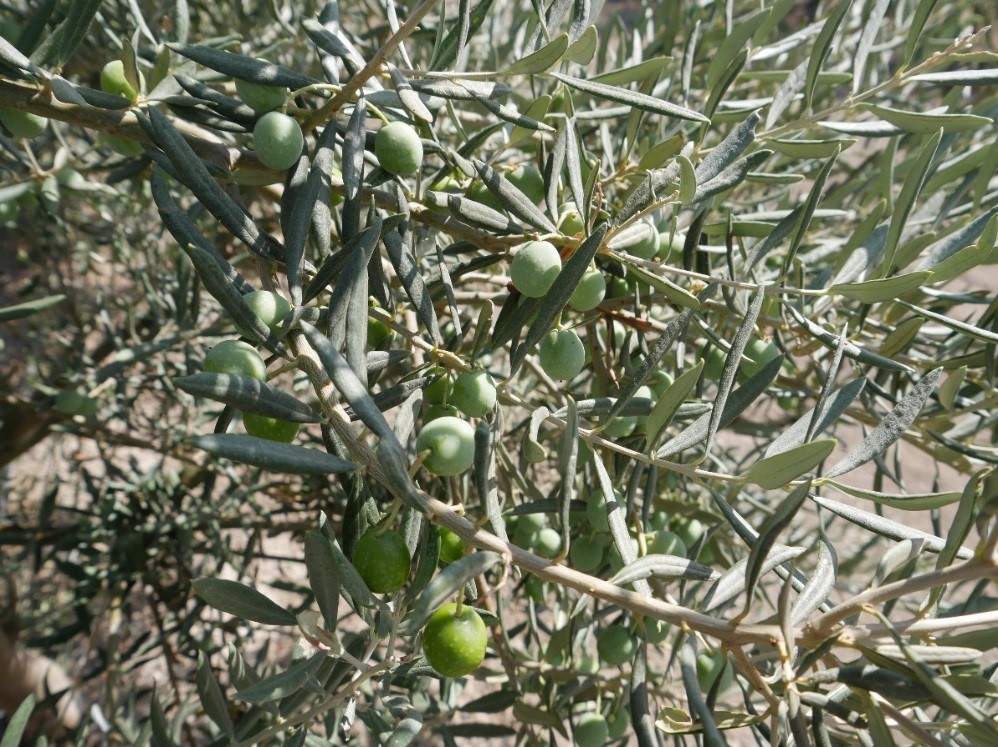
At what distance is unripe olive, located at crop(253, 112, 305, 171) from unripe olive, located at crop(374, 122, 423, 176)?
3.2 inches

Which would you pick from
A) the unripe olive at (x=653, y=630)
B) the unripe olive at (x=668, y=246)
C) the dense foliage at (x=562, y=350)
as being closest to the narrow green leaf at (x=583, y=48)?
the dense foliage at (x=562, y=350)

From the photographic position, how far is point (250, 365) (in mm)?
639

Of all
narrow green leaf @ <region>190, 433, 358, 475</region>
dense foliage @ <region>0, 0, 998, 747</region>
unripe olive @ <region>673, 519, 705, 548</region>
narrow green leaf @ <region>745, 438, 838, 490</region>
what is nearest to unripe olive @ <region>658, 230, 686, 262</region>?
dense foliage @ <region>0, 0, 998, 747</region>

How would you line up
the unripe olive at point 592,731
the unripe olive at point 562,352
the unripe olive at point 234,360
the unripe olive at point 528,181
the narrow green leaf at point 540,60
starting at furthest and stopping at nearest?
the unripe olive at point 592,731, the unripe olive at point 528,181, the unripe olive at point 562,352, the narrow green leaf at point 540,60, the unripe olive at point 234,360

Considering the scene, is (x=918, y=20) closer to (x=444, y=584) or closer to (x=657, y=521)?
(x=657, y=521)

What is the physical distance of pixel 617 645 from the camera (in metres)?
1.10

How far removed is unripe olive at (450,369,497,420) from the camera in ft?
2.39

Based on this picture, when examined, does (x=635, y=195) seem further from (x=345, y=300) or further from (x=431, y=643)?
(x=431, y=643)

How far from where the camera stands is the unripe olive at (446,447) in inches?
25.7

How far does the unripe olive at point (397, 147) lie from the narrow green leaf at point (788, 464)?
456 millimetres

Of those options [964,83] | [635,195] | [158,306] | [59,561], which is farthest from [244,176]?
[59,561]

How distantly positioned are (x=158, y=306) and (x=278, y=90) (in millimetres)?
1204

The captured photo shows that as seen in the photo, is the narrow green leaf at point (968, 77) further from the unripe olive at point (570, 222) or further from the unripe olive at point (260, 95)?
the unripe olive at point (260, 95)

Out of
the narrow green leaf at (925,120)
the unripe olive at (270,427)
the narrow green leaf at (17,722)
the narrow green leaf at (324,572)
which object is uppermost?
the narrow green leaf at (925,120)
